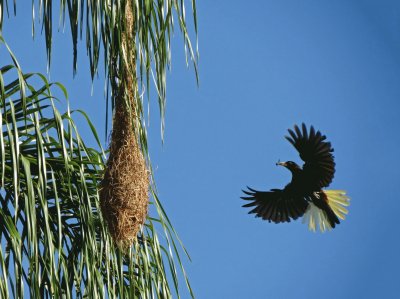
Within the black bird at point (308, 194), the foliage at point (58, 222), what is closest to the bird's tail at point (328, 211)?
the black bird at point (308, 194)

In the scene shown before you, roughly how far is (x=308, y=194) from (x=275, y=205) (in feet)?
1.64

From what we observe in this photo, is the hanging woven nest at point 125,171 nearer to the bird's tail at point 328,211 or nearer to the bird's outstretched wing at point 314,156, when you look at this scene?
the bird's outstretched wing at point 314,156

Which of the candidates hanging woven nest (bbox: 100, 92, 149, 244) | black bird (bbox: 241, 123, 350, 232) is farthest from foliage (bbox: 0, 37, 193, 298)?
black bird (bbox: 241, 123, 350, 232)

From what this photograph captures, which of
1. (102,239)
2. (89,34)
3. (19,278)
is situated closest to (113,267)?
(102,239)

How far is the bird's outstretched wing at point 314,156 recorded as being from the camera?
6.52m

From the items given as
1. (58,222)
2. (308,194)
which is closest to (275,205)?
(308,194)

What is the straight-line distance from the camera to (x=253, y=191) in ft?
25.0

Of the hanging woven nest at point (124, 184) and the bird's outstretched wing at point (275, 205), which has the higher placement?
the bird's outstretched wing at point (275, 205)

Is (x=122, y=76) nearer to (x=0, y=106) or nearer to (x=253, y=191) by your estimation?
(x=0, y=106)

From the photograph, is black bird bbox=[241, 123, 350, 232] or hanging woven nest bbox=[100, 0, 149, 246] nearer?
hanging woven nest bbox=[100, 0, 149, 246]

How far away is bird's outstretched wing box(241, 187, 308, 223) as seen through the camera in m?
7.53

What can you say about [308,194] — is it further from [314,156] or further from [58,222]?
[58,222]

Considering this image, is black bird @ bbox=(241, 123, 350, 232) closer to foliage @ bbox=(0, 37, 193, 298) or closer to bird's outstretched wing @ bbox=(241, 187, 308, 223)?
bird's outstretched wing @ bbox=(241, 187, 308, 223)

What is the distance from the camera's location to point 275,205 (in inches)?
298
